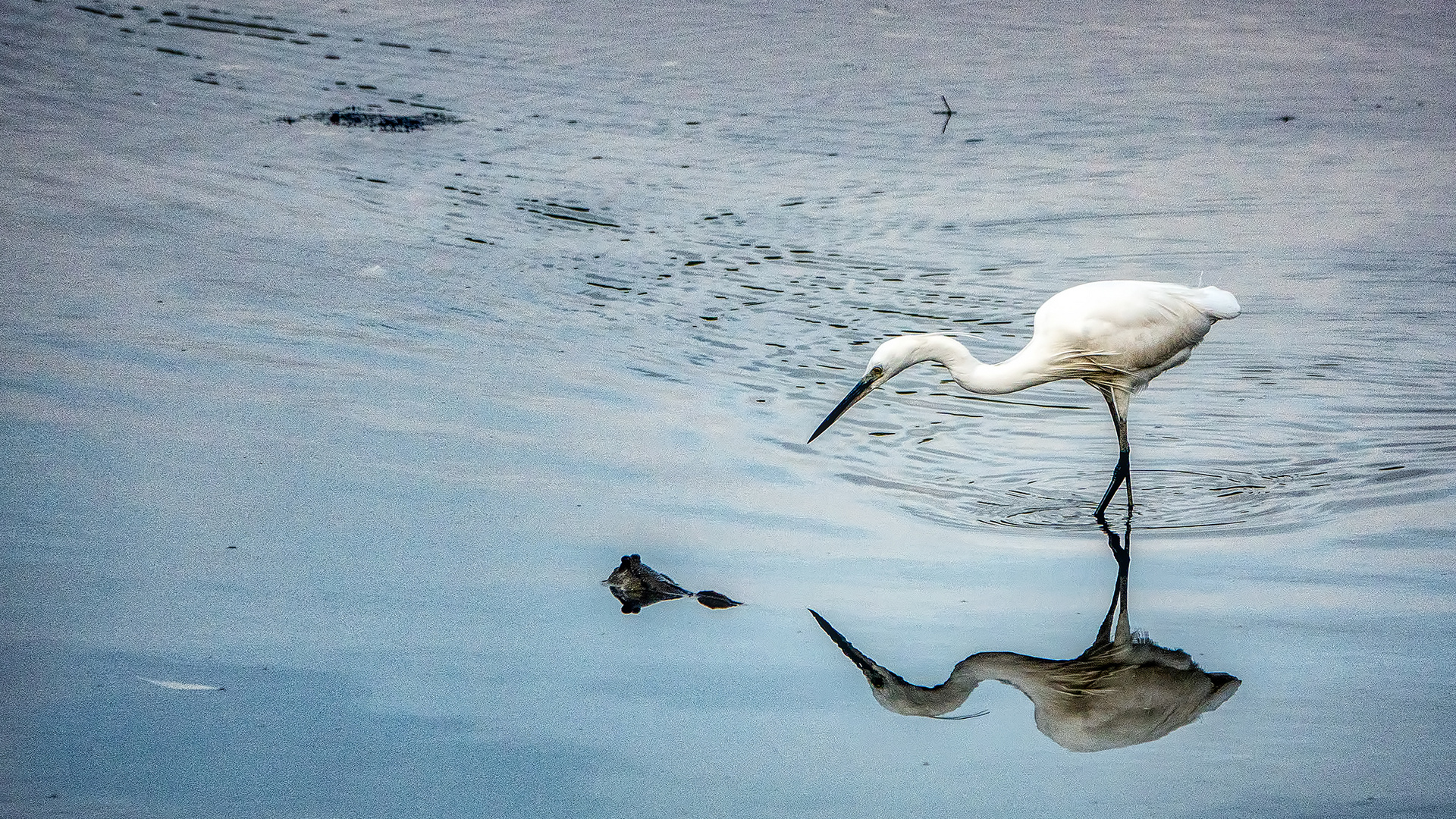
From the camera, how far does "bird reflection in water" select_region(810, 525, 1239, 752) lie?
4.01 m

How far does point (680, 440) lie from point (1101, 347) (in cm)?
175

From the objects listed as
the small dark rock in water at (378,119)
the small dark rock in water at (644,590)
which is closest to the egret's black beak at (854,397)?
the small dark rock in water at (644,590)

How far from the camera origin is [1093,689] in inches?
165

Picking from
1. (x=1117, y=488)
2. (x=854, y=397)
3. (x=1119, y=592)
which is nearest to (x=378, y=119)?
(x=854, y=397)

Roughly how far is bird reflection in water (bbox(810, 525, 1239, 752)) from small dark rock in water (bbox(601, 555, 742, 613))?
41 centimetres

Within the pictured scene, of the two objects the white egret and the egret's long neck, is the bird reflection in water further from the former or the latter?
the egret's long neck

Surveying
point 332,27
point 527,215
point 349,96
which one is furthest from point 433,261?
point 332,27

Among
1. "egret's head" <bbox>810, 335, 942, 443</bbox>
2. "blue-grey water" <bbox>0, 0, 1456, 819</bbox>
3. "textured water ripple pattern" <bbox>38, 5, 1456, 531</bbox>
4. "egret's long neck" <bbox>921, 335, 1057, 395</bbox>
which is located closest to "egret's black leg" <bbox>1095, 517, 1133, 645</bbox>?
"blue-grey water" <bbox>0, 0, 1456, 819</bbox>

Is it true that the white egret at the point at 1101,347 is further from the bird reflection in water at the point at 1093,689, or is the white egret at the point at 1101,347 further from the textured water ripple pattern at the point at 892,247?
the bird reflection in water at the point at 1093,689

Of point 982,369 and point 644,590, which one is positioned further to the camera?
point 982,369

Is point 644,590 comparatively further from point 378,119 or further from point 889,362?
point 378,119

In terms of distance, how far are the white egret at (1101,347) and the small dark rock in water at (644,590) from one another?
1208 millimetres

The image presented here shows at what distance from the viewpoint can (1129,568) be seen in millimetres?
5113

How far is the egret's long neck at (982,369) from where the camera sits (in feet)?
18.7
